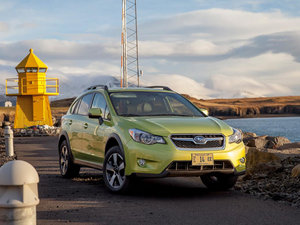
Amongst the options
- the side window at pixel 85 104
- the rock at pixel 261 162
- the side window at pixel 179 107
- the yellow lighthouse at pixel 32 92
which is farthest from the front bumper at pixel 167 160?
the yellow lighthouse at pixel 32 92

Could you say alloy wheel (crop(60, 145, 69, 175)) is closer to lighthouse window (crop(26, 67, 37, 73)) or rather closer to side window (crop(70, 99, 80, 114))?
side window (crop(70, 99, 80, 114))

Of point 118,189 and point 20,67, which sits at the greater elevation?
point 20,67

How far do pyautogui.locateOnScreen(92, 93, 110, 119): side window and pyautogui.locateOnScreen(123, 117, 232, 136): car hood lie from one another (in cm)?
67

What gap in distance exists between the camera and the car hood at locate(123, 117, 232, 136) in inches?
301

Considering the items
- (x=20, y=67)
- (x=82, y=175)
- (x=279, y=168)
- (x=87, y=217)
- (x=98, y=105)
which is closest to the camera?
(x=87, y=217)

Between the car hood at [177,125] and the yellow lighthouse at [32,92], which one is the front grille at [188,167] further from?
the yellow lighthouse at [32,92]

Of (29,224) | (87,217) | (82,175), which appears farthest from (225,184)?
(29,224)

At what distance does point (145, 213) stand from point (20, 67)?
31306 mm

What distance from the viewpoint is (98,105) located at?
30.7 ft

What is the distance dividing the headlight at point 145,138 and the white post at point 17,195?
3.71m

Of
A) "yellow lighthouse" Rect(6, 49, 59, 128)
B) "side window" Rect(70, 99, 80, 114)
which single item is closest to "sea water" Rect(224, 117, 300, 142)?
"yellow lighthouse" Rect(6, 49, 59, 128)

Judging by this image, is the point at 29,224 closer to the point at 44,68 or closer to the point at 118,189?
the point at 118,189

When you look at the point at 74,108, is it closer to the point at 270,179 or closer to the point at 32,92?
the point at 270,179

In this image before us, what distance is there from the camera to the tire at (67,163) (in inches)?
400
